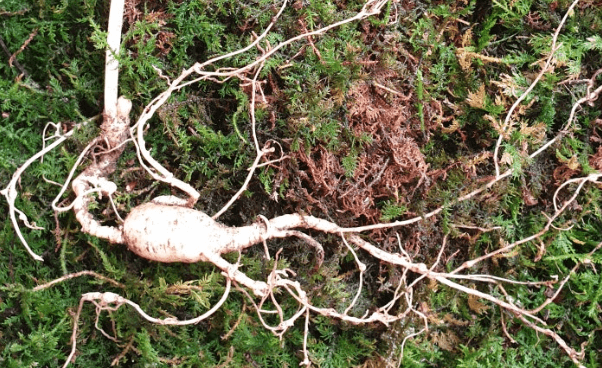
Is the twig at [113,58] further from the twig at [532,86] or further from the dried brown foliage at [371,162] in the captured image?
the twig at [532,86]

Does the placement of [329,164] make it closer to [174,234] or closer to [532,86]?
[174,234]

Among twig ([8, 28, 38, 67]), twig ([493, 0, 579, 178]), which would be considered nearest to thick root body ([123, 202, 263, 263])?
twig ([8, 28, 38, 67])

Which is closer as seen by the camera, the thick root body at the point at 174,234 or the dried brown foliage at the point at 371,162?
the thick root body at the point at 174,234

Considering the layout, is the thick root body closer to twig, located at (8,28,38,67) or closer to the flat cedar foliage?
the flat cedar foliage

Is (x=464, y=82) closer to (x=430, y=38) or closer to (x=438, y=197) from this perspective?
(x=430, y=38)

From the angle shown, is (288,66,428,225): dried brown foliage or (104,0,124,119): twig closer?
(104,0,124,119): twig

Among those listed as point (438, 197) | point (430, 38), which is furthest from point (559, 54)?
point (438, 197)

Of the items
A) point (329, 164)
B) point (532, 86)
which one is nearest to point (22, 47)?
point (329, 164)

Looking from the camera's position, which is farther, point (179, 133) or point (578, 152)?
point (578, 152)

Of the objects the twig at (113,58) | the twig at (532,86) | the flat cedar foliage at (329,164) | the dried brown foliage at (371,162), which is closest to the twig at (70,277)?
the flat cedar foliage at (329,164)
